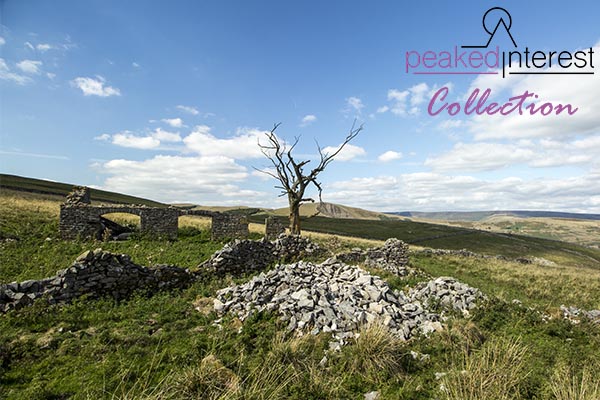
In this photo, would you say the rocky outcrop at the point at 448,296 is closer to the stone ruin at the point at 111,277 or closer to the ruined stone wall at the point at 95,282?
the stone ruin at the point at 111,277

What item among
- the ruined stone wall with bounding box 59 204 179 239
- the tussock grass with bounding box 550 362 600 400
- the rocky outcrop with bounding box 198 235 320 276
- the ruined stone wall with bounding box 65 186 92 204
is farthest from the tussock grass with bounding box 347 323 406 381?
the ruined stone wall with bounding box 65 186 92 204

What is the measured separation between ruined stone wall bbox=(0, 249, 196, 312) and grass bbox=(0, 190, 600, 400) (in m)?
0.43

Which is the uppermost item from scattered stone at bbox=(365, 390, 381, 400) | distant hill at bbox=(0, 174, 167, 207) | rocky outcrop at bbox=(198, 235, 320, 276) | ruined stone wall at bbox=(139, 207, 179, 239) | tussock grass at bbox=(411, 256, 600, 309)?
distant hill at bbox=(0, 174, 167, 207)

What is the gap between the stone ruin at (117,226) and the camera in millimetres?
19608

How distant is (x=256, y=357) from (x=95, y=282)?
20.9 feet

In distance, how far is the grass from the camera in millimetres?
4875

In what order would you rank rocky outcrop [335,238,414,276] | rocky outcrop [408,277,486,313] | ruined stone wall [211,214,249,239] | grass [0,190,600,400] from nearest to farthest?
grass [0,190,600,400] → rocky outcrop [408,277,486,313] → rocky outcrop [335,238,414,276] → ruined stone wall [211,214,249,239]

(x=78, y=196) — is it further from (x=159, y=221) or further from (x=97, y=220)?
(x=159, y=221)

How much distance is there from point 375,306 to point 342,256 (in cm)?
953

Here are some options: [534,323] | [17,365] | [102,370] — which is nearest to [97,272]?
[17,365]

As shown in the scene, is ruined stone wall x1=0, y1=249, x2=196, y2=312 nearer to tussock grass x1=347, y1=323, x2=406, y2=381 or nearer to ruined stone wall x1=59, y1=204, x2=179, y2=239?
tussock grass x1=347, y1=323, x2=406, y2=381

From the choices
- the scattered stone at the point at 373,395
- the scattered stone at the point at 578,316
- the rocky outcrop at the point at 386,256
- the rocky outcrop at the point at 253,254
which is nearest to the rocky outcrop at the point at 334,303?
the scattered stone at the point at 373,395

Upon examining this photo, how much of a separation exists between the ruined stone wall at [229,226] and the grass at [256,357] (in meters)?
11.8

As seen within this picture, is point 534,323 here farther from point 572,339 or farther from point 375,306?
point 375,306
